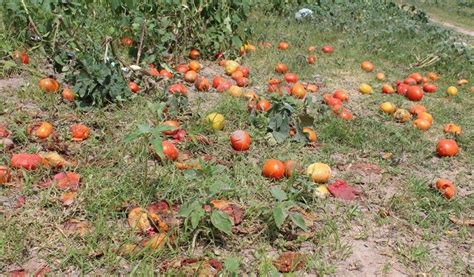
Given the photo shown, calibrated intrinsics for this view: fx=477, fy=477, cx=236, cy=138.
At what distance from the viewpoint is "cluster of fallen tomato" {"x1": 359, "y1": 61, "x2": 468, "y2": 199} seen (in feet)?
13.3

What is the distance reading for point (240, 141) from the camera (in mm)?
3693

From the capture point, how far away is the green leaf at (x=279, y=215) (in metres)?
2.65

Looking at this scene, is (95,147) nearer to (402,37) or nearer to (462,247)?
(462,247)

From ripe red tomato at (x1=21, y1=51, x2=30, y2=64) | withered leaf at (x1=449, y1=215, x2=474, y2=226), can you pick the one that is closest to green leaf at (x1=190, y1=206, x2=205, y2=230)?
withered leaf at (x1=449, y1=215, x2=474, y2=226)

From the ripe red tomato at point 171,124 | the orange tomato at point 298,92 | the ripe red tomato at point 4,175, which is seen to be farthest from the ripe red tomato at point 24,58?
the orange tomato at point 298,92

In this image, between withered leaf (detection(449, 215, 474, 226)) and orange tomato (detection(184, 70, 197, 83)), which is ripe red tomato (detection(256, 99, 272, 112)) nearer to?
orange tomato (detection(184, 70, 197, 83))

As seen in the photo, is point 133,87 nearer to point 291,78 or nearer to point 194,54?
point 194,54

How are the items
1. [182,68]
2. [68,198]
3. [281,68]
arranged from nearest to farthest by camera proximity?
[68,198] → [182,68] → [281,68]

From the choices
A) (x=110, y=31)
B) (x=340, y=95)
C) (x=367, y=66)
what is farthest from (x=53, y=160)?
(x=367, y=66)

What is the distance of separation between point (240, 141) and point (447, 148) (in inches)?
70.4

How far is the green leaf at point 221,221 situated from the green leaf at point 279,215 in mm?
257

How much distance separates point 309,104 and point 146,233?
2.05 metres

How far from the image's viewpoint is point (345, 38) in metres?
7.45

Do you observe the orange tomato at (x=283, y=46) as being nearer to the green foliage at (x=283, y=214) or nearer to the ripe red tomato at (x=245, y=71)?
the ripe red tomato at (x=245, y=71)
